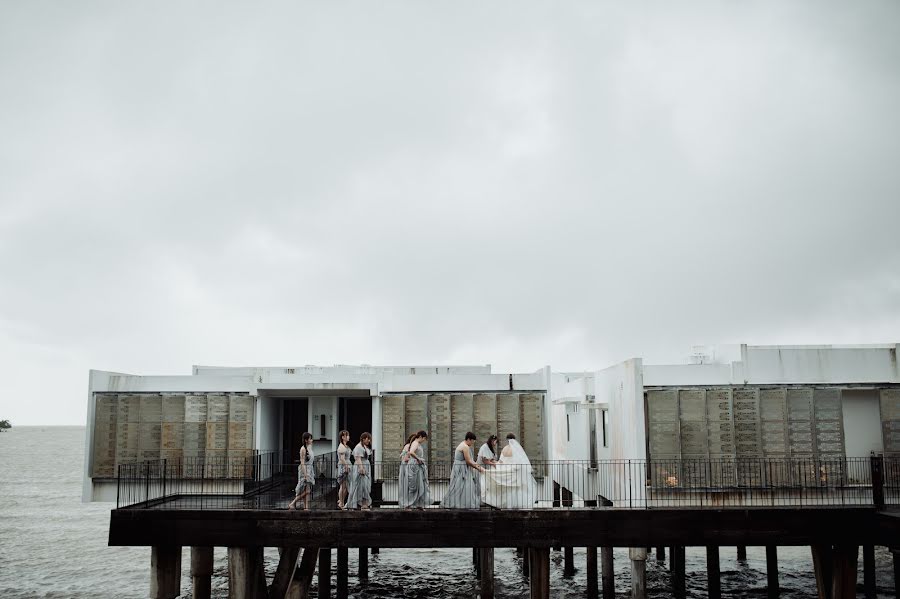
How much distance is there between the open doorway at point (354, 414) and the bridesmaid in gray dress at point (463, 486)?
34.4 ft

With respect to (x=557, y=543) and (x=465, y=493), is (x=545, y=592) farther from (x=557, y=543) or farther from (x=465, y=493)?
(x=465, y=493)

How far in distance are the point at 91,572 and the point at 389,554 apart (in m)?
13.4

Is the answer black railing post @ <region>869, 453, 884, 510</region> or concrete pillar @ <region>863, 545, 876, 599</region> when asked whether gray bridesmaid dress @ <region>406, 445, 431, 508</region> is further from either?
concrete pillar @ <region>863, 545, 876, 599</region>

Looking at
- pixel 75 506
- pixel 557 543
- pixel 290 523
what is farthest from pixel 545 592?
pixel 75 506

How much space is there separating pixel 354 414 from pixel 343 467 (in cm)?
1049

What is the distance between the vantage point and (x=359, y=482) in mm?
18266

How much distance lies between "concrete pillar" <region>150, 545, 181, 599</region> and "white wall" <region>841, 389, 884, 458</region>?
711 inches

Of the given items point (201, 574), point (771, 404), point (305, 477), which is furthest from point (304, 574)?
point (771, 404)

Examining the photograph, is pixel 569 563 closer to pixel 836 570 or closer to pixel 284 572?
pixel 836 570

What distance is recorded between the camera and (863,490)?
2138 cm

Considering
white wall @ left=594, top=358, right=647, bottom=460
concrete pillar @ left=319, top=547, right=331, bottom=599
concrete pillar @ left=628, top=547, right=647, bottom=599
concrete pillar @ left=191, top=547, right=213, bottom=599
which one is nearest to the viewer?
concrete pillar @ left=191, top=547, right=213, bottom=599

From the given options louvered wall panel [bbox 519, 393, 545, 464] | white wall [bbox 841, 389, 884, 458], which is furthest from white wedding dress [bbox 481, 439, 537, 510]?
white wall [bbox 841, 389, 884, 458]

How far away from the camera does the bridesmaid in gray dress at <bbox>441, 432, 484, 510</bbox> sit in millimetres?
18094

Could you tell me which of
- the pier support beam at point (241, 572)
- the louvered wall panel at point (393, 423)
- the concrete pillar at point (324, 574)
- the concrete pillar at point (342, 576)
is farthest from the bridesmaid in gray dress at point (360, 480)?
the concrete pillar at point (342, 576)
